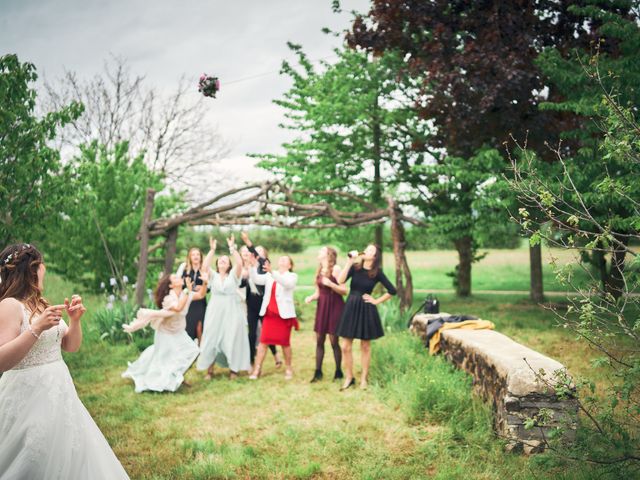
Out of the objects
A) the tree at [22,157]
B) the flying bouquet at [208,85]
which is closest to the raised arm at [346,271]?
the flying bouquet at [208,85]

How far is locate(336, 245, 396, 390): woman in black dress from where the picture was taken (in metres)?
7.69

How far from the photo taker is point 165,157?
25.3 metres

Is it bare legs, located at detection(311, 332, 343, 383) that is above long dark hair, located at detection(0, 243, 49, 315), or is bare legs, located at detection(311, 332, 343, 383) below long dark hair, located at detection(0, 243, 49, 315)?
below

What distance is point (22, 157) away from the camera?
297 inches

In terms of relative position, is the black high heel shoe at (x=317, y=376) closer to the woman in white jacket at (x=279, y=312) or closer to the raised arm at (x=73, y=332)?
the woman in white jacket at (x=279, y=312)

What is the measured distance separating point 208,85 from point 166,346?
400 cm

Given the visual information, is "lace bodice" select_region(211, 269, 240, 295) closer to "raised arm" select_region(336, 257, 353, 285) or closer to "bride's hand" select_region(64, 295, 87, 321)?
"raised arm" select_region(336, 257, 353, 285)

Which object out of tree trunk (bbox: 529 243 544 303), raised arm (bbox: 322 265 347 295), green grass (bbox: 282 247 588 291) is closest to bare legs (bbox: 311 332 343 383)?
raised arm (bbox: 322 265 347 295)

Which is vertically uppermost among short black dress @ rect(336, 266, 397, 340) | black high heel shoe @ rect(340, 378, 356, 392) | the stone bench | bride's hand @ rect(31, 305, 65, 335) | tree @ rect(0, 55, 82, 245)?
tree @ rect(0, 55, 82, 245)

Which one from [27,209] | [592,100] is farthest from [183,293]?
[592,100]

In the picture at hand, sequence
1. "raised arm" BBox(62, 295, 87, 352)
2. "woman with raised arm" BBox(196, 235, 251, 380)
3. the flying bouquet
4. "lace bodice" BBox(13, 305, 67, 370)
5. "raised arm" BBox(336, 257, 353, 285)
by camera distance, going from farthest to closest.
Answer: "woman with raised arm" BBox(196, 235, 251, 380) → the flying bouquet → "raised arm" BBox(336, 257, 353, 285) → "raised arm" BBox(62, 295, 87, 352) → "lace bodice" BBox(13, 305, 67, 370)

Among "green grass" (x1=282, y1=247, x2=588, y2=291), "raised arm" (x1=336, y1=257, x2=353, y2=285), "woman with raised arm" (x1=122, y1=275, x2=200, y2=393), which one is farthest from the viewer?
"green grass" (x1=282, y1=247, x2=588, y2=291)

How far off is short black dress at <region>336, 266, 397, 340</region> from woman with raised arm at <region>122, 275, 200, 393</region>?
224cm

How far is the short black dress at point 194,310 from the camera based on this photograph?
8.76 meters
